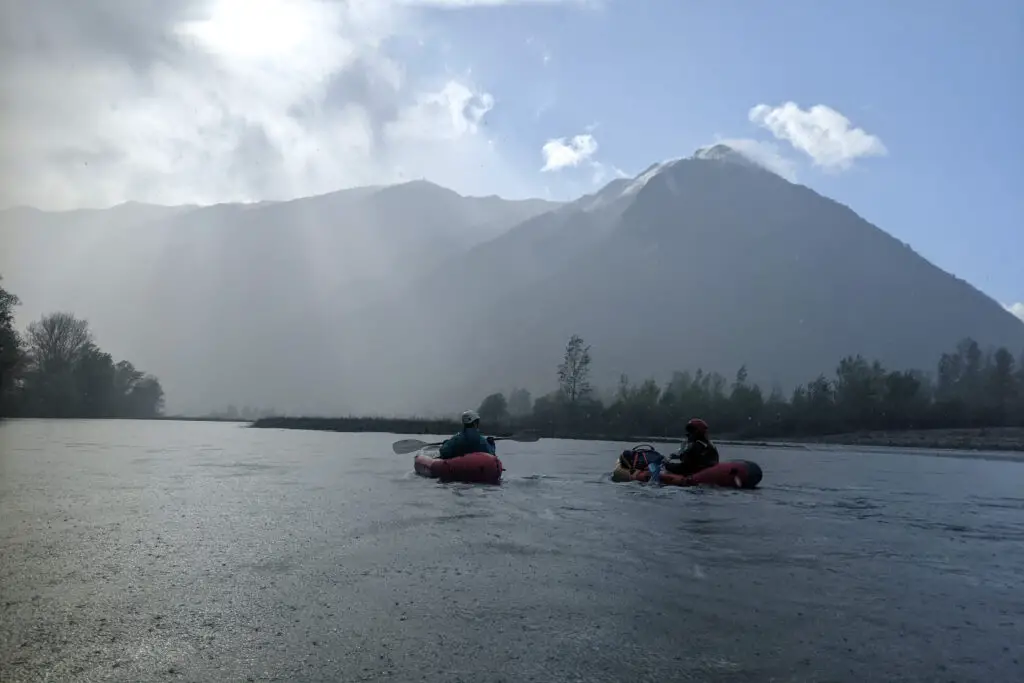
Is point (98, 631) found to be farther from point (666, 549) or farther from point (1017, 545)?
point (1017, 545)

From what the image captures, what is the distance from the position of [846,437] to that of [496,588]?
4082 inches

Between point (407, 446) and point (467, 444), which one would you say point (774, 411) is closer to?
point (407, 446)

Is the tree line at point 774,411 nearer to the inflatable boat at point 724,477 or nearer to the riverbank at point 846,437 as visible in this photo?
the riverbank at point 846,437

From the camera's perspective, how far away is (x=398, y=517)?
19.0 m

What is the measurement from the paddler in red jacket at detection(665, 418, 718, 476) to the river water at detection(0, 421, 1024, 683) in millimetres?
4796

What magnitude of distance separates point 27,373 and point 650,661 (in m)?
124

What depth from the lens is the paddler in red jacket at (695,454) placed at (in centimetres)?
2888

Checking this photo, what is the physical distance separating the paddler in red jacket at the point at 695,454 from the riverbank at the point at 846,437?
201ft

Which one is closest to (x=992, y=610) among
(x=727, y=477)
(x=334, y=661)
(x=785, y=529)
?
(x=785, y=529)

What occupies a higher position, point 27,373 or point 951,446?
point 27,373

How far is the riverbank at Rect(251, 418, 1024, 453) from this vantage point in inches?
3595

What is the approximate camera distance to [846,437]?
10412cm

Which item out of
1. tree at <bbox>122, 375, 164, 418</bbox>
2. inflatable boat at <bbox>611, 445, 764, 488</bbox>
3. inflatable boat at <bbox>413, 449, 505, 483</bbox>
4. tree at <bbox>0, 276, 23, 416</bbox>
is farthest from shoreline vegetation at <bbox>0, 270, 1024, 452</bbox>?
inflatable boat at <bbox>413, 449, 505, 483</bbox>

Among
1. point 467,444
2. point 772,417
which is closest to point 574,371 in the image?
point 772,417
